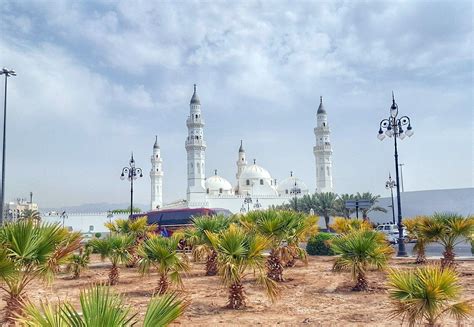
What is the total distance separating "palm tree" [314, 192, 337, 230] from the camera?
5300 centimetres

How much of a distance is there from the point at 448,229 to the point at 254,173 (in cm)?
6968

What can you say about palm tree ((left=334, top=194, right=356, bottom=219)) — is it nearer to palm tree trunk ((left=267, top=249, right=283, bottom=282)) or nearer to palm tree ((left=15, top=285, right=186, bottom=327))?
palm tree trunk ((left=267, top=249, right=283, bottom=282))

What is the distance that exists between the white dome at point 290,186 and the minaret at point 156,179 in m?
22.5

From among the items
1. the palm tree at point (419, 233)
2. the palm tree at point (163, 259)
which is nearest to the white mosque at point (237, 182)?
the palm tree at point (419, 233)

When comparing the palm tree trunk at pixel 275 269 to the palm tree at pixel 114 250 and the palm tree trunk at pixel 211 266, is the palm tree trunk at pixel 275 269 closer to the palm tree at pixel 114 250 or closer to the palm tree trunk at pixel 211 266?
the palm tree trunk at pixel 211 266

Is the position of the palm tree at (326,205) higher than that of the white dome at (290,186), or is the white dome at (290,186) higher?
the white dome at (290,186)

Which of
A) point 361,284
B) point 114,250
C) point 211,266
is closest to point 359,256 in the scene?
point 361,284

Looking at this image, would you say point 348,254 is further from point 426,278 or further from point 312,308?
point 426,278

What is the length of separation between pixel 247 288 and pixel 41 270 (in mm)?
6096

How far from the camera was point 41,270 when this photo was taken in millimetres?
6562

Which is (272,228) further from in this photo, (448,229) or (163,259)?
(448,229)

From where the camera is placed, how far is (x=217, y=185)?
8000 centimetres

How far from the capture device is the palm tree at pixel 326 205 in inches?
2087

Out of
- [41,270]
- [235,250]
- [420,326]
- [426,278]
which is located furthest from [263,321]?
[41,270]
